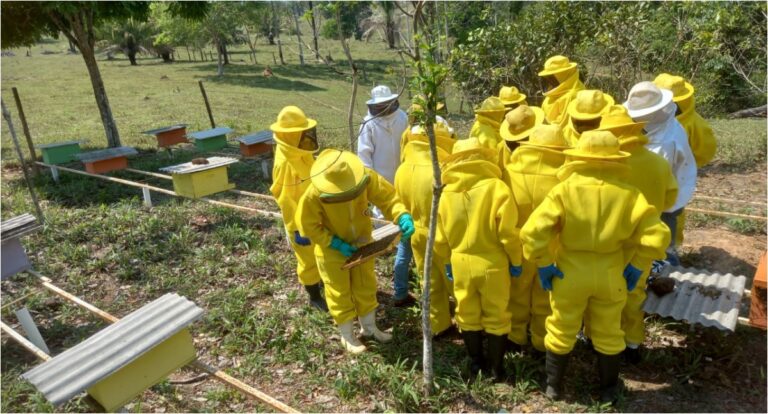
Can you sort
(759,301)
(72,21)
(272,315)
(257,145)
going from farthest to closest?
(72,21), (257,145), (272,315), (759,301)

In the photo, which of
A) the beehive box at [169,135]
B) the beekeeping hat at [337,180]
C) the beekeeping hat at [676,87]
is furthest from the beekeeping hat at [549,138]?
the beehive box at [169,135]

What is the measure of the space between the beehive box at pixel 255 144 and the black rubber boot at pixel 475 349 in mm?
6485

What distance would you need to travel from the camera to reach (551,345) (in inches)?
145

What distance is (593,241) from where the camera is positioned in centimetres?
340

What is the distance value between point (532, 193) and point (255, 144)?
6701 mm

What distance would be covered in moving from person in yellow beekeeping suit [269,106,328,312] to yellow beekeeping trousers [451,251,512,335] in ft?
4.72

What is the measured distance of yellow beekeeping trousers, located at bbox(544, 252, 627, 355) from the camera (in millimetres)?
3457

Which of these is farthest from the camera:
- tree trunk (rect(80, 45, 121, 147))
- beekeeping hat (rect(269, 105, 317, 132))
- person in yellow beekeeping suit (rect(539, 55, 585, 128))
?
tree trunk (rect(80, 45, 121, 147))

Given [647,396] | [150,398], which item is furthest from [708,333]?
[150,398]

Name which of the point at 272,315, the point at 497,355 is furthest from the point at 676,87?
the point at 272,315

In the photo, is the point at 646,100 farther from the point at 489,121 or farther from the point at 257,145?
the point at 257,145

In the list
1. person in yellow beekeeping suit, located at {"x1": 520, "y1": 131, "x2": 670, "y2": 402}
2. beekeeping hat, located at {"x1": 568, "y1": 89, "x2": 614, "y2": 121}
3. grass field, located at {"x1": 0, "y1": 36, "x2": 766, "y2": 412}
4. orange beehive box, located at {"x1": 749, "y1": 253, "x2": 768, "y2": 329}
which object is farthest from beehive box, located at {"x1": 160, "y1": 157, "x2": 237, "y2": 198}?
orange beehive box, located at {"x1": 749, "y1": 253, "x2": 768, "y2": 329}

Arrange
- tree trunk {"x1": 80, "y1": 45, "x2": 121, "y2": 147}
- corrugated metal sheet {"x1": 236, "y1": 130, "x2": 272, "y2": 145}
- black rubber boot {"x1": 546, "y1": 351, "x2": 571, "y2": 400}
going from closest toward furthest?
black rubber boot {"x1": 546, "y1": 351, "x2": 571, "y2": 400} → corrugated metal sheet {"x1": 236, "y1": 130, "x2": 272, "y2": 145} → tree trunk {"x1": 80, "y1": 45, "x2": 121, "y2": 147}

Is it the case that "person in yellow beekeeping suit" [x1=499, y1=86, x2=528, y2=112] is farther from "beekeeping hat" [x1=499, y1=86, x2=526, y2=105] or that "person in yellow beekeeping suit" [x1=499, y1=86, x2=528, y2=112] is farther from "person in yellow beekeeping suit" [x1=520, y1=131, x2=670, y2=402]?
"person in yellow beekeeping suit" [x1=520, y1=131, x2=670, y2=402]
